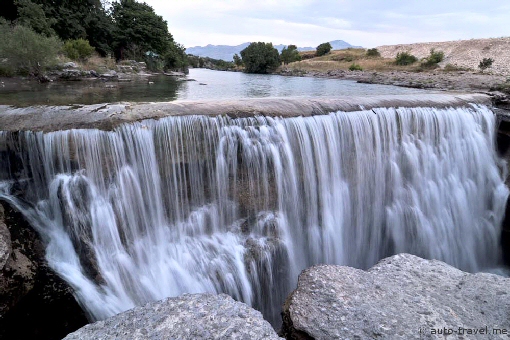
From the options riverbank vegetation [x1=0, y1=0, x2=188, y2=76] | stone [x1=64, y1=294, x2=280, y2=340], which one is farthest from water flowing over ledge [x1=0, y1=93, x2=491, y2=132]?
riverbank vegetation [x1=0, y1=0, x2=188, y2=76]

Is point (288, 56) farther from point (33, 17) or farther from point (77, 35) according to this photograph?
point (33, 17)

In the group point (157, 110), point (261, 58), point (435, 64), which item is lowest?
point (157, 110)

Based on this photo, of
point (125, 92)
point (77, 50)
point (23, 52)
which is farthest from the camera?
point (77, 50)

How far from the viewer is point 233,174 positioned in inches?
268

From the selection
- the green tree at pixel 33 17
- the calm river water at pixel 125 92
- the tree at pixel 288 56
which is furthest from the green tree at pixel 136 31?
the tree at pixel 288 56

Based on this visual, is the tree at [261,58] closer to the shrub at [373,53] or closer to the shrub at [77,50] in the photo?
the shrub at [373,53]

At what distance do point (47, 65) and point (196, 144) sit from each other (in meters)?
15.0

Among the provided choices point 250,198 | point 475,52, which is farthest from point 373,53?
point 250,198

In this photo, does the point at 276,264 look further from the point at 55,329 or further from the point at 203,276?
the point at 55,329

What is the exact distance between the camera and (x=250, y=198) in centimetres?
695

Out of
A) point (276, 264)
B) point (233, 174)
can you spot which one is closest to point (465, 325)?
point (276, 264)

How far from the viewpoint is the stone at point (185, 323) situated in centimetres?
326

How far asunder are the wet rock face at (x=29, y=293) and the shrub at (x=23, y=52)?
1416cm

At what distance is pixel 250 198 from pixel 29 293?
4050mm
